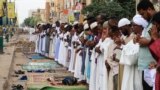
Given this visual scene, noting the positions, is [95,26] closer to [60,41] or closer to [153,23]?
[153,23]

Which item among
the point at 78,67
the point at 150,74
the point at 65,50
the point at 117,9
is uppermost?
the point at 117,9

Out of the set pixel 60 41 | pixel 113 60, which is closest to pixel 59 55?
pixel 60 41

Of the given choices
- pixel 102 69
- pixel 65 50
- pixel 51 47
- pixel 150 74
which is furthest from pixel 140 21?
pixel 51 47

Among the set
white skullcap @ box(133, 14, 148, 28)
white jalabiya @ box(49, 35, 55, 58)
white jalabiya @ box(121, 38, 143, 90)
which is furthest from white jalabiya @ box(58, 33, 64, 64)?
white skullcap @ box(133, 14, 148, 28)

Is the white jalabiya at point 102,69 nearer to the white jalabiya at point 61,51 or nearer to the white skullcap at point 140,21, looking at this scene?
the white skullcap at point 140,21

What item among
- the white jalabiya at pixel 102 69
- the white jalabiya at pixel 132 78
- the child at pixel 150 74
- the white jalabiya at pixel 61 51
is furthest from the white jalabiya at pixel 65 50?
the child at pixel 150 74

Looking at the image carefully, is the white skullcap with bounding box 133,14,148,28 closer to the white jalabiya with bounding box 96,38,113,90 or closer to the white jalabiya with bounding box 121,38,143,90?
the white jalabiya with bounding box 121,38,143,90

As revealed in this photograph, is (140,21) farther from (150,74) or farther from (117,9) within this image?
(117,9)

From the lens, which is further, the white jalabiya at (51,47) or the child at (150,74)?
the white jalabiya at (51,47)

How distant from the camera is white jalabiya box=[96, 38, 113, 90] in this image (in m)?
8.32

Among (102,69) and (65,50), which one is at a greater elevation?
(102,69)

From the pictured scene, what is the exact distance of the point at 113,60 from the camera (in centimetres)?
793

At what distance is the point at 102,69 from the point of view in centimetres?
876

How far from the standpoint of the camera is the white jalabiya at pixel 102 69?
27.3ft
